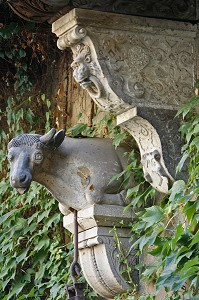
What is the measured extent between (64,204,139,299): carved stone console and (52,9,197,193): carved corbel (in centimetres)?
29

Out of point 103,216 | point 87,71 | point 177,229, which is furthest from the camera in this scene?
point 103,216

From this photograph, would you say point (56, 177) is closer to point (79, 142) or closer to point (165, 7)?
point (79, 142)

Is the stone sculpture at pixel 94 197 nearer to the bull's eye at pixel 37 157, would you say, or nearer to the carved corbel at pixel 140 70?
the bull's eye at pixel 37 157

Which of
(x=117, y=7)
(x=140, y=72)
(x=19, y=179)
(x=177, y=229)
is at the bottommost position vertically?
(x=177, y=229)

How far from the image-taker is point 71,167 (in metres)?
5.99

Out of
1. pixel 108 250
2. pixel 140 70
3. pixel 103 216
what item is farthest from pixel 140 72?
pixel 108 250

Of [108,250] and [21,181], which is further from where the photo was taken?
[108,250]

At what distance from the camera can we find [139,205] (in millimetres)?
5957

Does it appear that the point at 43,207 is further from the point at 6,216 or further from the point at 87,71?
the point at 87,71

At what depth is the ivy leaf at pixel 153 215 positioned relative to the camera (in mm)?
5480

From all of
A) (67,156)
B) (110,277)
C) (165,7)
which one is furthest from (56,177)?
(165,7)

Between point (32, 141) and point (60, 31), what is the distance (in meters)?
0.48

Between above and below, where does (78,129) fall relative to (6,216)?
above

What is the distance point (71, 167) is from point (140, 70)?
54 centimetres
